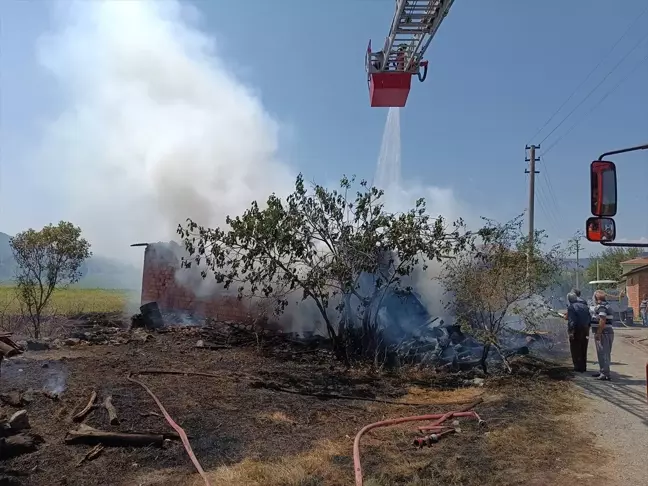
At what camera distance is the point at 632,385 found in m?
8.23

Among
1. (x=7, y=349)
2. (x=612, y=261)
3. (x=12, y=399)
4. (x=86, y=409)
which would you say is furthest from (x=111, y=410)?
(x=612, y=261)

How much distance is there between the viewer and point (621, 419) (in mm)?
6363

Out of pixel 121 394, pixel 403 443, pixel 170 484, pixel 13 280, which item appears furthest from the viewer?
pixel 13 280

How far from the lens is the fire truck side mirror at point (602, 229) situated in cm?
373

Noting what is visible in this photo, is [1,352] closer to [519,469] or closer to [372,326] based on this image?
[519,469]

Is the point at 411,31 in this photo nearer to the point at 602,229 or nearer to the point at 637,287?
the point at 602,229

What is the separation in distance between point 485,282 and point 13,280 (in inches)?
462

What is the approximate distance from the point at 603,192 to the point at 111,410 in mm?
5615

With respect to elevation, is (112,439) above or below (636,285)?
below

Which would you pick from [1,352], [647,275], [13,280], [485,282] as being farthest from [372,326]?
[647,275]

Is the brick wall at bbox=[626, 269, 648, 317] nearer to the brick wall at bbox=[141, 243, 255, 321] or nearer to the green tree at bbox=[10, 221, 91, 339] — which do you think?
the brick wall at bbox=[141, 243, 255, 321]

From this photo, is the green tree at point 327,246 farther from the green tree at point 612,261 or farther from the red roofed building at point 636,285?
the green tree at point 612,261

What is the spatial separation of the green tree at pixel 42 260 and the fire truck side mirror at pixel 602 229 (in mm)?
13028

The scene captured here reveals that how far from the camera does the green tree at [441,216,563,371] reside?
9156mm
